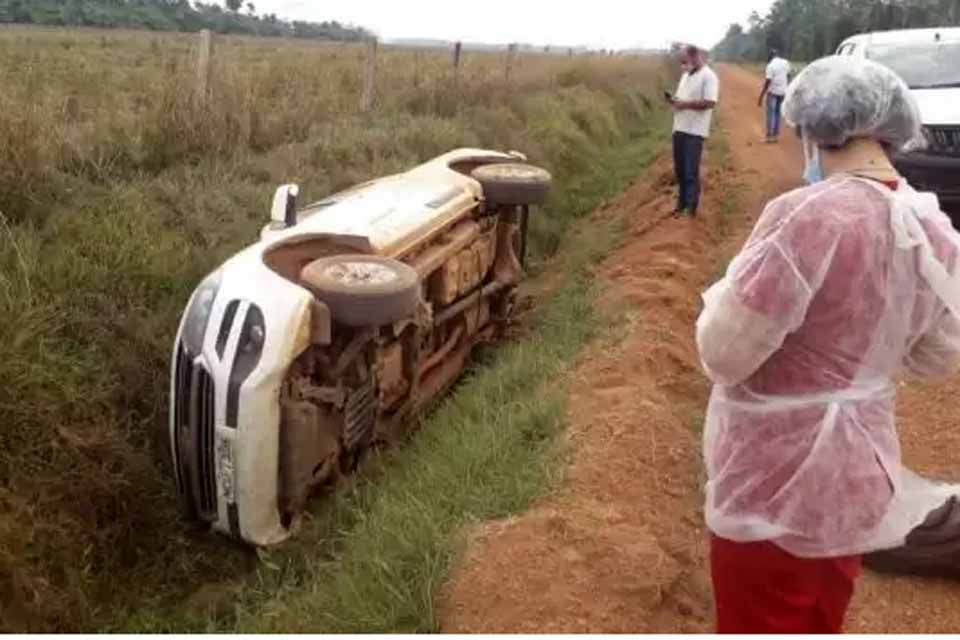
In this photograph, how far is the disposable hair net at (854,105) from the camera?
2.46 metres

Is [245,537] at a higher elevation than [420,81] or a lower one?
lower

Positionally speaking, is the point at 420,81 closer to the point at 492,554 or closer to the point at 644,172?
the point at 644,172

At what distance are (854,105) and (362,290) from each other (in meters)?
2.45

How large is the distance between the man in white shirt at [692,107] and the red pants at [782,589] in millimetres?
7376

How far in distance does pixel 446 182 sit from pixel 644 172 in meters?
8.82

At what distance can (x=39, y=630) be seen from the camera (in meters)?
4.12

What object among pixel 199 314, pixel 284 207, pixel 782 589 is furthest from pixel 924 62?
pixel 782 589

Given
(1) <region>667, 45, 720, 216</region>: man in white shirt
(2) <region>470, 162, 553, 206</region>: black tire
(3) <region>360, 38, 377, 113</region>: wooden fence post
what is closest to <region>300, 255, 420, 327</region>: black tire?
(2) <region>470, 162, 553, 206</region>: black tire

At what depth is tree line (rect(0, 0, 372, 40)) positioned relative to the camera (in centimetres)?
3684

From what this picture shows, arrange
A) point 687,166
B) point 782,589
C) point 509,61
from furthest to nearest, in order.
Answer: point 509,61 < point 687,166 < point 782,589

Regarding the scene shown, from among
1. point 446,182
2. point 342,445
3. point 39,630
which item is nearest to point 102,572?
point 39,630

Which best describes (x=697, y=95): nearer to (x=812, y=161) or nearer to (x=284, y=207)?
(x=284, y=207)

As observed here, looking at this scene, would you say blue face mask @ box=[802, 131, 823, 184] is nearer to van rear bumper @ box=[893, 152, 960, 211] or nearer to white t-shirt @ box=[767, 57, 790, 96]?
van rear bumper @ box=[893, 152, 960, 211]

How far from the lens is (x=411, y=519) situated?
4.12 m
